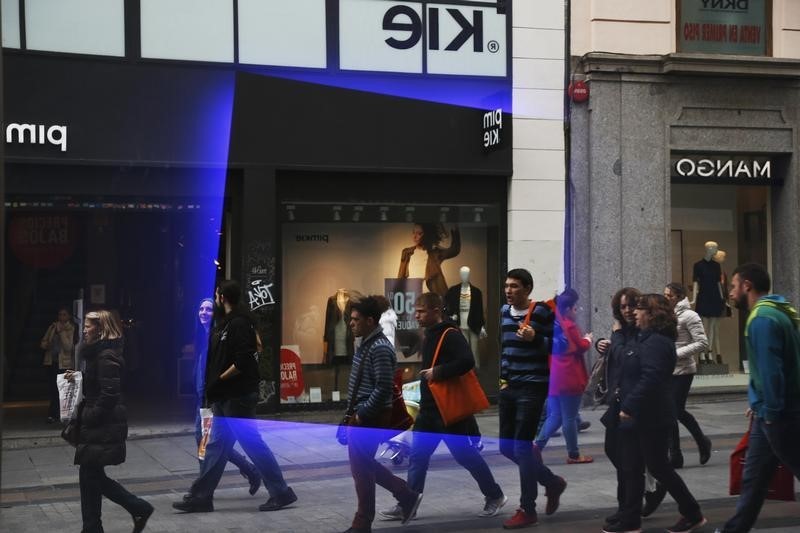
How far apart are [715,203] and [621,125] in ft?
7.06

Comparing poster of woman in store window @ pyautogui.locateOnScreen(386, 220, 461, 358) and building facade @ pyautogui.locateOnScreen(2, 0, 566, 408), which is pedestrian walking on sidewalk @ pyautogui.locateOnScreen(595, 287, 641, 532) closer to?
building facade @ pyautogui.locateOnScreen(2, 0, 566, 408)

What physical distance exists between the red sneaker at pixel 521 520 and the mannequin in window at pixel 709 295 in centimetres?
894

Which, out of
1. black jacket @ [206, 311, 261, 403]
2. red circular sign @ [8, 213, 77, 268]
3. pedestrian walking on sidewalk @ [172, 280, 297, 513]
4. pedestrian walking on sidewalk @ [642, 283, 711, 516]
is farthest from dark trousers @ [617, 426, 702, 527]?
red circular sign @ [8, 213, 77, 268]

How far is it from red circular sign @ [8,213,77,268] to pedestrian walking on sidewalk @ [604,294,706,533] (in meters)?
12.3

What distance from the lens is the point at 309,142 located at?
45.4 ft

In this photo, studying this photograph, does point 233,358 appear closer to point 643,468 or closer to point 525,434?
point 525,434

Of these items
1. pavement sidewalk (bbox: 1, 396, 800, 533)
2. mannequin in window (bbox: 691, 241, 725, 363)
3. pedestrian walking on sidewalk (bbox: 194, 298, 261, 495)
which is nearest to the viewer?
pavement sidewalk (bbox: 1, 396, 800, 533)

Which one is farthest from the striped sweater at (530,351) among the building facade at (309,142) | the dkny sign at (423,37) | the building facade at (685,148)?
the building facade at (685,148)

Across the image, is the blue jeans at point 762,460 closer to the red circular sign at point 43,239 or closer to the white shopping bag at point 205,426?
the white shopping bag at point 205,426

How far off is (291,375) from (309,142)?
3.19 m

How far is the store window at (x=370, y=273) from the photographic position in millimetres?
14273

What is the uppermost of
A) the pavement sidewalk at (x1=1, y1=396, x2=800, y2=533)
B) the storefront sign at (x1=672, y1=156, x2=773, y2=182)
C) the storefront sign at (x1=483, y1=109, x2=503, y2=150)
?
the storefront sign at (x1=483, y1=109, x2=503, y2=150)

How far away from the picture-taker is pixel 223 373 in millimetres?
8219

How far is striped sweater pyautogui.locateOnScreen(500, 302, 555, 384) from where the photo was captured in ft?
25.0
